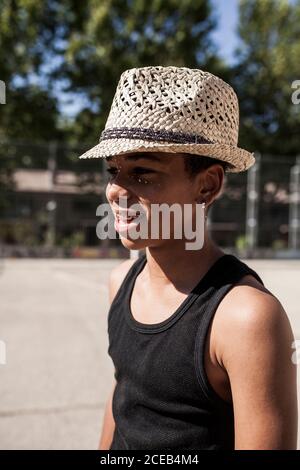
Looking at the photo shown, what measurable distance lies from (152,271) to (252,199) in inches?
738

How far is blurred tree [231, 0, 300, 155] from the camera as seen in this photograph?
26.3m

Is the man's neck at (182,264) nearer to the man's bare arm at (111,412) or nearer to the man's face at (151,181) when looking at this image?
the man's face at (151,181)

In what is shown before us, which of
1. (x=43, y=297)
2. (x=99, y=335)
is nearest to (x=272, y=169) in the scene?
(x=43, y=297)

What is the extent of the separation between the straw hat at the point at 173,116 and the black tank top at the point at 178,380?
31cm

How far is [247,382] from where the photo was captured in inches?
42.9

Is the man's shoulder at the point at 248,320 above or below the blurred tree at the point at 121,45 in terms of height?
below

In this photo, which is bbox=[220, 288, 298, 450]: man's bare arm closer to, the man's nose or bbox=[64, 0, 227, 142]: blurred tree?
the man's nose

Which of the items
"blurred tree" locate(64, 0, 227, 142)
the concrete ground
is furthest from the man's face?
"blurred tree" locate(64, 0, 227, 142)

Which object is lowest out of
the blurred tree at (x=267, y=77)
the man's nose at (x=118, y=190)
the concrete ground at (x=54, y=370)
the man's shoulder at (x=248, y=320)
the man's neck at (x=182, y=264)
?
the concrete ground at (x=54, y=370)

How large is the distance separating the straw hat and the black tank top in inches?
12.3

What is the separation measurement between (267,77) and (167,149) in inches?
1088

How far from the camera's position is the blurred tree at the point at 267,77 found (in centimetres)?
2633

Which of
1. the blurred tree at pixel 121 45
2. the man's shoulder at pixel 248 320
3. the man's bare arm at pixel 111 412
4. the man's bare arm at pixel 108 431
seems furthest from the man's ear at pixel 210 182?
the blurred tree at pixel 121 45
